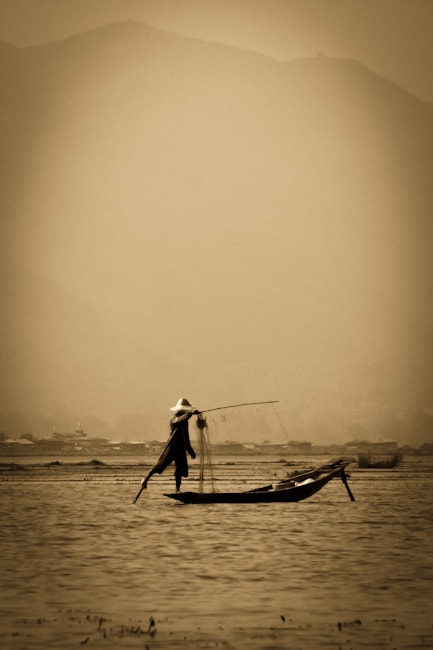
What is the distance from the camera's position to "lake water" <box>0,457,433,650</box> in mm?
20516

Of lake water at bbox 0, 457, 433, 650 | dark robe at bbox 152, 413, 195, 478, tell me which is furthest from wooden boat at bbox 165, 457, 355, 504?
dark robe at bbox 152, 413, 195, 478

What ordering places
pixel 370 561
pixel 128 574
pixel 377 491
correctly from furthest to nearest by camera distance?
1. pixel 377 491
2. pixel 370 561
3. pixel 128 574

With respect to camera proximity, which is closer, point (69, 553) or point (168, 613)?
point (168, 613)

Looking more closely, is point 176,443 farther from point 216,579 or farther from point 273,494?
point 216,579

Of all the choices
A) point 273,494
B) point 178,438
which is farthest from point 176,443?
point 273,494

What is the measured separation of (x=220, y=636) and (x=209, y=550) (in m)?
13.6

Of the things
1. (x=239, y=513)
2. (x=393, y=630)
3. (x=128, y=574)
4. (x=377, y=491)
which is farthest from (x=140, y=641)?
(x=377, y=491)

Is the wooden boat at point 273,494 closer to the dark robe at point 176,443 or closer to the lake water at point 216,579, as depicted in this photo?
the lake water at point 216,579

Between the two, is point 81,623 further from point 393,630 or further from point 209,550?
point 209,550

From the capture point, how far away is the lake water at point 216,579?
20516mm

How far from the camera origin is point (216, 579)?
27219 mm

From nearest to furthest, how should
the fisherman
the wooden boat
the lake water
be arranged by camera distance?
1. the lake water
2. the wooden boat
3. the fisherman

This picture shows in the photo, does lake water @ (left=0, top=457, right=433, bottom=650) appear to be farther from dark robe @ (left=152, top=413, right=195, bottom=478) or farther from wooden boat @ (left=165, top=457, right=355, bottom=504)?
dark robe @ (left=152, top=413, right=195, bottom=478)

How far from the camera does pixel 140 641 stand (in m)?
20.0
